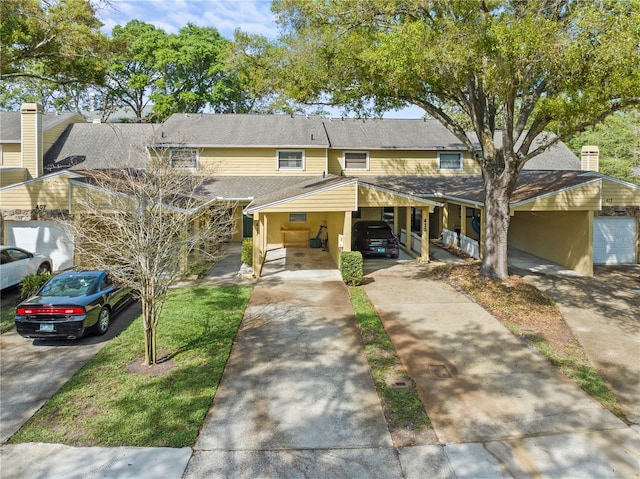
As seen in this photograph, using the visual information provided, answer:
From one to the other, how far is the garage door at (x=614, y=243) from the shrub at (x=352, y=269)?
11.1m

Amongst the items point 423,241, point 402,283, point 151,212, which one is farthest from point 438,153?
point 151,212

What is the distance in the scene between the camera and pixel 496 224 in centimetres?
1453

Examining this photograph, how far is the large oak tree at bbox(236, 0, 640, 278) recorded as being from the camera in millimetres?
9930

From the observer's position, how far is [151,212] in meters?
8.06

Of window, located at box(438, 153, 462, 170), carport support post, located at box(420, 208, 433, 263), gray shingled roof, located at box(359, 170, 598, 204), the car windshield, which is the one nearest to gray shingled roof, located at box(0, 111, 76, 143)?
the car windshield

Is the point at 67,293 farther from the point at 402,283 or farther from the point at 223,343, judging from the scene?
the point at 402,283

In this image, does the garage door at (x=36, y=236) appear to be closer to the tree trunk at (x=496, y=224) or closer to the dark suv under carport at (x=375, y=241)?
the dark suv under carport at (x=375, y=241)

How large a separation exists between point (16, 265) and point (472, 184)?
751 inches

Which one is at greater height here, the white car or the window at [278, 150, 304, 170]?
the window at [278, 150, 304, 170]

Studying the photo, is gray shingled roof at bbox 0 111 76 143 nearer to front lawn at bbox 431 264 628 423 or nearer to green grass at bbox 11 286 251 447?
→ green grass at bbox 11 286 251 447

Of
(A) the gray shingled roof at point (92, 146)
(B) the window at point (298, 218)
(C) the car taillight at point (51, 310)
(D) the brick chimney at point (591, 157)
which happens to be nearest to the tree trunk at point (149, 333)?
(C) the car taillight at point (51, 310)

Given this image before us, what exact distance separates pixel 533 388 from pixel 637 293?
896 cm

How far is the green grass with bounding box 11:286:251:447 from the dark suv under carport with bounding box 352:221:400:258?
8984 millimetres

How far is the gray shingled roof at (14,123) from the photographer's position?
21889 mm
